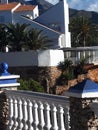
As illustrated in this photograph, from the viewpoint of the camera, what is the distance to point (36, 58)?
42.2 m

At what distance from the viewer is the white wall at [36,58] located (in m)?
41.7

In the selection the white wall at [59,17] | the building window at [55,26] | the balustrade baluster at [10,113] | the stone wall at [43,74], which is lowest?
the stone wall at [43,74]

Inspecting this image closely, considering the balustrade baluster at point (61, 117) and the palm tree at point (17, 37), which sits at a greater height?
the palm tree at point (17, 37)

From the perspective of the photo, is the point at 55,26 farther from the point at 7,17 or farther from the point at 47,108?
the point at 47,108

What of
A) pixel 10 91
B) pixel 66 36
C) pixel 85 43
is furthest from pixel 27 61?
pixel 10 91

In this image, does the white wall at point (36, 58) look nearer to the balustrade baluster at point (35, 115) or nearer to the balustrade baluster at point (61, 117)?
the balustrade baluster at point (35, 115)

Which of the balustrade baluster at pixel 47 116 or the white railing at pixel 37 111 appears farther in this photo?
the balustrade baluster at pixel 47 116

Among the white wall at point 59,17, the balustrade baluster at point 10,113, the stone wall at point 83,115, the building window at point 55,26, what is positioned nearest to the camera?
the stone wall at point 83,115

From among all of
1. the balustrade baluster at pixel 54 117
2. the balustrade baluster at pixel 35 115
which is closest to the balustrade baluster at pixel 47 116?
the balustrade baluster at pixel 54 117

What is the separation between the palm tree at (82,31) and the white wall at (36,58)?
2445 cm

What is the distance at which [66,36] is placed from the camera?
65.5m

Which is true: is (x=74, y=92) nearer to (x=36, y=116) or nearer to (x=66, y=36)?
(x=36, y=116)

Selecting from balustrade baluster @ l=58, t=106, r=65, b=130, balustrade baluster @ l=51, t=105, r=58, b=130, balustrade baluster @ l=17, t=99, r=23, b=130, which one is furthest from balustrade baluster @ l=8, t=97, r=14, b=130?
balustrade baluster @ l=58, t=106, r=65, b=130

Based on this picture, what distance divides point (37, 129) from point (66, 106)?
42.6 inches
